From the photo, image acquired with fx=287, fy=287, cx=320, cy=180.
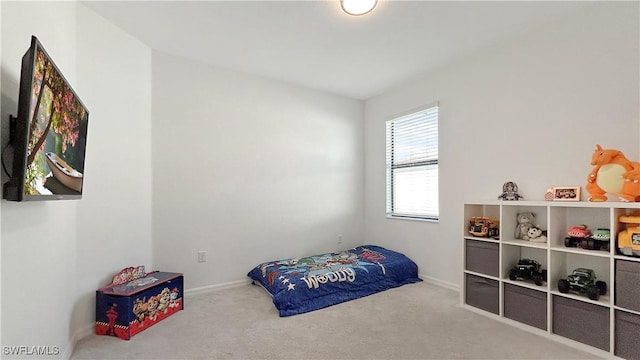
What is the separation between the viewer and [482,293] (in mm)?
2496

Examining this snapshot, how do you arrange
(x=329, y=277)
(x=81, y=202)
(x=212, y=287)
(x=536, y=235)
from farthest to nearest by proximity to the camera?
(x=212, y=287) < (x=329, y=277) < (x=536, y=235) < (x=81, y=202)

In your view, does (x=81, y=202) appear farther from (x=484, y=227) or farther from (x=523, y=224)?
(x=523, y=224)

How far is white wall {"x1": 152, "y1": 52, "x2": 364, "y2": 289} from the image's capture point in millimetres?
2873

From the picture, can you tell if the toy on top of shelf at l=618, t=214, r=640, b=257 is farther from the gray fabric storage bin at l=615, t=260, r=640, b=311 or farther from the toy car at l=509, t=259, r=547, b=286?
the toy car at l=509, t=259, r=547, b=286

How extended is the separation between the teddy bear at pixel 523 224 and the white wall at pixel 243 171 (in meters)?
2.13

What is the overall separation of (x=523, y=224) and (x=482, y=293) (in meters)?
0.69

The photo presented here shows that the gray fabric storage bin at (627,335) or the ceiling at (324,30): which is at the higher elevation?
the ceiling at (324,30)

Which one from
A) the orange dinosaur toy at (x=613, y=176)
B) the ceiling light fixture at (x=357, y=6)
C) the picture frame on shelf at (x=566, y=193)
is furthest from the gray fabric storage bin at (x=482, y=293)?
the ceiling light fixture at (x=357, y=6)

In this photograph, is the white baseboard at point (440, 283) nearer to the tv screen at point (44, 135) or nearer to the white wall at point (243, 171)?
the white wall at point (243, 171)

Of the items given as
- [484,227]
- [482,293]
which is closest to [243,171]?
[484,227]

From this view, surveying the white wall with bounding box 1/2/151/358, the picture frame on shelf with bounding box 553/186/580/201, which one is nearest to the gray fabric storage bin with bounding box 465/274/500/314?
the picture frame on shelf with bounding box 553/186/580/201

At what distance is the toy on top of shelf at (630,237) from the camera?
5.62 feet

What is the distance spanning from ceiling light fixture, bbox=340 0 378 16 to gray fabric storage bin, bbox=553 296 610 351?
2501mm

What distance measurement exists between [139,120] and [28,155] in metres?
1.65
